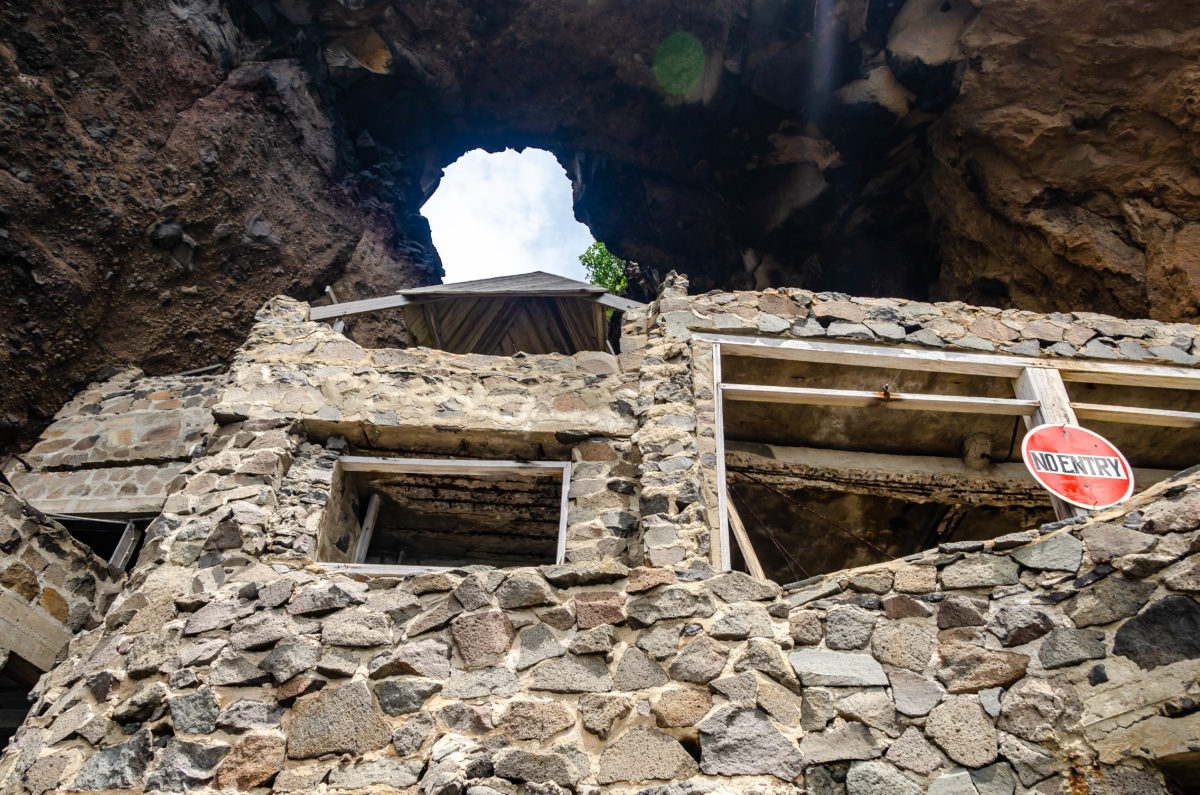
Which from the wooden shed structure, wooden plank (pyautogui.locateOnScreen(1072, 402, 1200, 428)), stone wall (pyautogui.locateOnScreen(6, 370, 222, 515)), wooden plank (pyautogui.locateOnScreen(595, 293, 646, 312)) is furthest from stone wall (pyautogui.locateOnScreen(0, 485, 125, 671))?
wooden plank (pyautogui.locateOnScreen(1072, 402, 1200, 428))

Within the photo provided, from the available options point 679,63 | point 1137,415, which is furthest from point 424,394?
point 679,63

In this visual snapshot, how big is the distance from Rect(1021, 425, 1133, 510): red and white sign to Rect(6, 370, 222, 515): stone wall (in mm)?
7700

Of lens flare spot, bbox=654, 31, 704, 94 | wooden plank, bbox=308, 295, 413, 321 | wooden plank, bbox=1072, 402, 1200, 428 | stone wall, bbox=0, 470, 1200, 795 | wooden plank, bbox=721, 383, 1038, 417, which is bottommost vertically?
stone wall, bbox=0, 470, 1200, 795

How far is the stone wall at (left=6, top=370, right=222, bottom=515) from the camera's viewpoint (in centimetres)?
864

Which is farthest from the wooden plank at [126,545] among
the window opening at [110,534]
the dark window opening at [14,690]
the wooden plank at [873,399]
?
the wooden plank at [873,399]

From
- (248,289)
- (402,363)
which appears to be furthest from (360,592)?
(248,289)

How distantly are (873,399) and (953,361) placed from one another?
83cm

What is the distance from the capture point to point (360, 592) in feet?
14.7

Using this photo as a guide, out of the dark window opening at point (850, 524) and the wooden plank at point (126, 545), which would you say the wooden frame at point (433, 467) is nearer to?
the dark window opening at point (850, 524)

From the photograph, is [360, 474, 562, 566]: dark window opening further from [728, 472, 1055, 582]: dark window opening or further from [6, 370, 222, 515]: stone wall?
[6, 370, 222, 515]: stone wall

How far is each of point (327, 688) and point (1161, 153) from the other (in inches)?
427

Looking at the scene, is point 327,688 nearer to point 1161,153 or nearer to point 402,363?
point 402,363

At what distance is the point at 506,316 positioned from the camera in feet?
31.6

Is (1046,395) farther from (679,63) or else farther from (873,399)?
(679,63)
